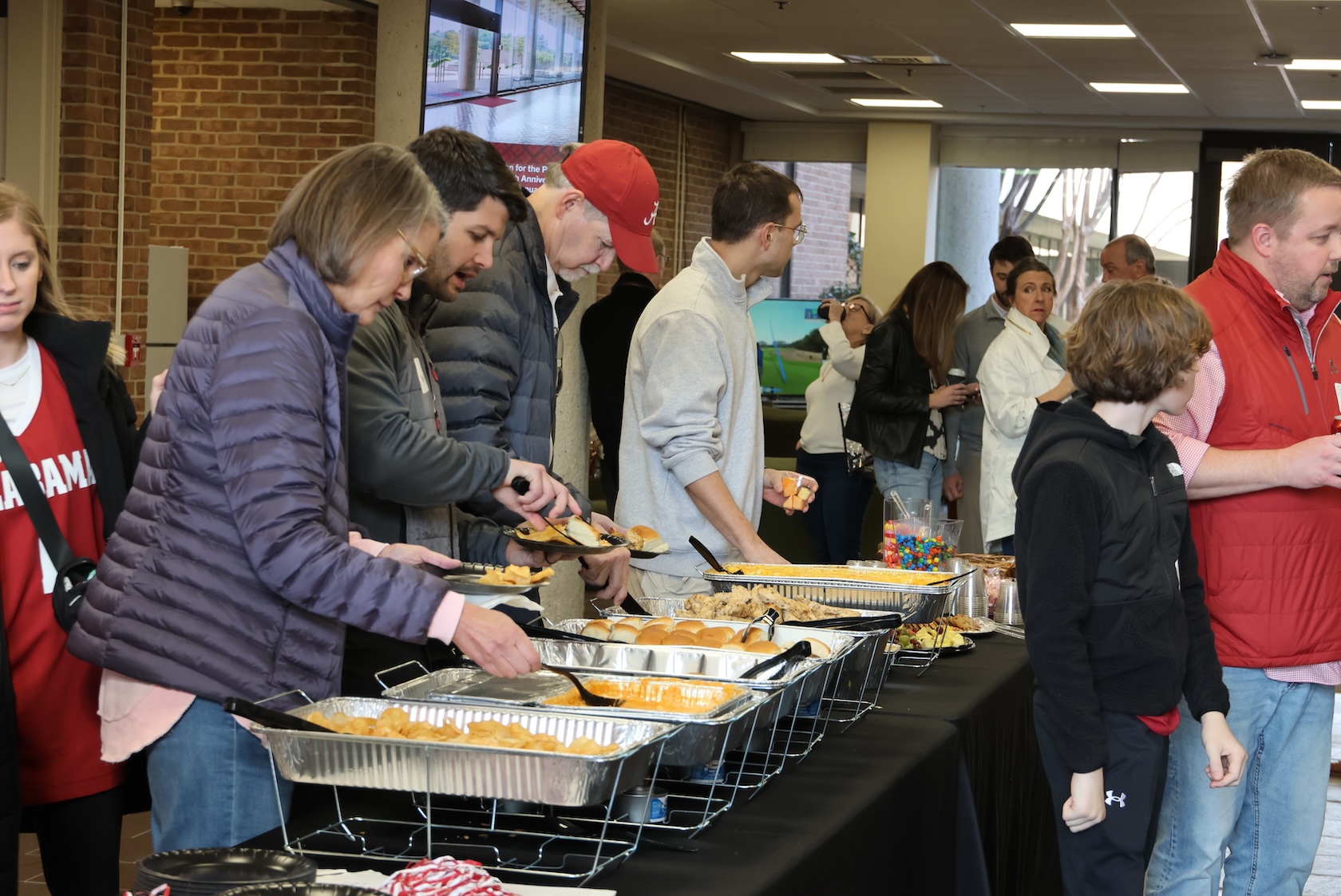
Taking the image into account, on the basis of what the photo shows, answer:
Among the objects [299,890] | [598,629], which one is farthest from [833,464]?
[299,890]

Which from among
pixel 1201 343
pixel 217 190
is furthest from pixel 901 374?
pixel 217 190

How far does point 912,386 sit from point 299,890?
4652 millimetres

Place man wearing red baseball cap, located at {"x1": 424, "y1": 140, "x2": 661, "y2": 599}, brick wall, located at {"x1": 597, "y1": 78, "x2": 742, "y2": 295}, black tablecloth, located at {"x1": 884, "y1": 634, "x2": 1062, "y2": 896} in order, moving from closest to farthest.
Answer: black tablecloth, located at {"x1": 884, "y1": 634, "x2": 1062, "y2": 896}, man wearing red baseball cap, located at {"x1": 424, "y1": 140, "x2": 661, "y2": 599}, brick wall, located at {"x1": 597, "y1": 78, "x2": 742, "y2": 295}

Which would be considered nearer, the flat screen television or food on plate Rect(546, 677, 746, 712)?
food on plate Rect(546, 677, 746, 712)

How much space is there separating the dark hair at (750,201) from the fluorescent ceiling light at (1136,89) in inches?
302

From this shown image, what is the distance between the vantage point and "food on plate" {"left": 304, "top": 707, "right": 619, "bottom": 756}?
4.61 ft

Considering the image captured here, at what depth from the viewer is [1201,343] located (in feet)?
6.73

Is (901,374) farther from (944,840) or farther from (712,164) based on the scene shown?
(712,164)

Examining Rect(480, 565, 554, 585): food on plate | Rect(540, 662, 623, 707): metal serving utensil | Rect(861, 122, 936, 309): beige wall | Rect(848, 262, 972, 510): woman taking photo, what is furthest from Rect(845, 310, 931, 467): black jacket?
Rect(861, 122, 936, 309): beige wall

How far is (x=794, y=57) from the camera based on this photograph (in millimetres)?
9289

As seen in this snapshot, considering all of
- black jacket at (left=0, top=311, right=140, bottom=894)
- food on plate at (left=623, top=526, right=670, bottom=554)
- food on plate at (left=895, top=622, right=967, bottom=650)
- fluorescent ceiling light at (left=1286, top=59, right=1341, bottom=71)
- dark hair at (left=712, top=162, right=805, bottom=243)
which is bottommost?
food on plate at (left=895, top=622, right=967, bottom=650)

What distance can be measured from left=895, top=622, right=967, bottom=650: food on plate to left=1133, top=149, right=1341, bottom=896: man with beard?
45 centimetres

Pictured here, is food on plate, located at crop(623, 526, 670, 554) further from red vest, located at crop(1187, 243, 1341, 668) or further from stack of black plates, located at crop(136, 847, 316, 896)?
stack of black plates, located at crop(136, 847, 316, 896)

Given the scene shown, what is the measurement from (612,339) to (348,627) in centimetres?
249
